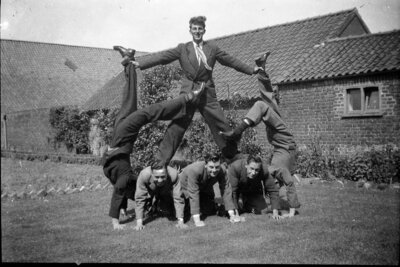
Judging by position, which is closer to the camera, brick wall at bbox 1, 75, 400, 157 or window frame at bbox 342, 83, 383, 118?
brick wall at bbox 1, 75, 400, 157

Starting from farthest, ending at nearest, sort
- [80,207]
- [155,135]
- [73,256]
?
[155,135]
[80,207]
[73,256]

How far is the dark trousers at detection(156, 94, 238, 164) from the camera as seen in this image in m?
6.36

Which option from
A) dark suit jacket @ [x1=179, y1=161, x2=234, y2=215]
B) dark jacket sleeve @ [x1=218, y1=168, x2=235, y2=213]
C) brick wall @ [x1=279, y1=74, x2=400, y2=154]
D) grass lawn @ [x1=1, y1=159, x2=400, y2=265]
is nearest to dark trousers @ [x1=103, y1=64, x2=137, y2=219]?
grass lawn @ [x1=1, y1=159, x2=400, y2=265]

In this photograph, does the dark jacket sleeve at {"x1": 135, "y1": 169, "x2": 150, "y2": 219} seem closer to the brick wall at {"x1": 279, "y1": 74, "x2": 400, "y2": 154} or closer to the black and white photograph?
the black and white photograph

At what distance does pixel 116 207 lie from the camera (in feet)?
18.6

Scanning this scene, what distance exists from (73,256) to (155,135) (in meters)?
6.10

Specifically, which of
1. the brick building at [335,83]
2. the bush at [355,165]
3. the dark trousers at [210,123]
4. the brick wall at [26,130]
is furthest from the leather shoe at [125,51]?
the bush at [355,165]

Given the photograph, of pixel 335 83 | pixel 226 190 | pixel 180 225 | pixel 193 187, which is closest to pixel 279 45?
pixel 335 83

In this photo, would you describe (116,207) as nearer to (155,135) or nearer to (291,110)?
(155,135)

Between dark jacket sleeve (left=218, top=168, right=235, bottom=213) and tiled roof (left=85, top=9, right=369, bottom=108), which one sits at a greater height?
tiled roof (left=85, top=9, right=369, bottom=108)

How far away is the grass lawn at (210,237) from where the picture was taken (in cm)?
415

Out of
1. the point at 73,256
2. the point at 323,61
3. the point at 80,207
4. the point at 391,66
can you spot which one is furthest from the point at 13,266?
the point at 323,61

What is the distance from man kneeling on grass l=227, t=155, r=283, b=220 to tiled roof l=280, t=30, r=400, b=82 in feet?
21.8

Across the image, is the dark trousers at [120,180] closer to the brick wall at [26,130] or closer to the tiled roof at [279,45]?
the brick wall at [26,130]
